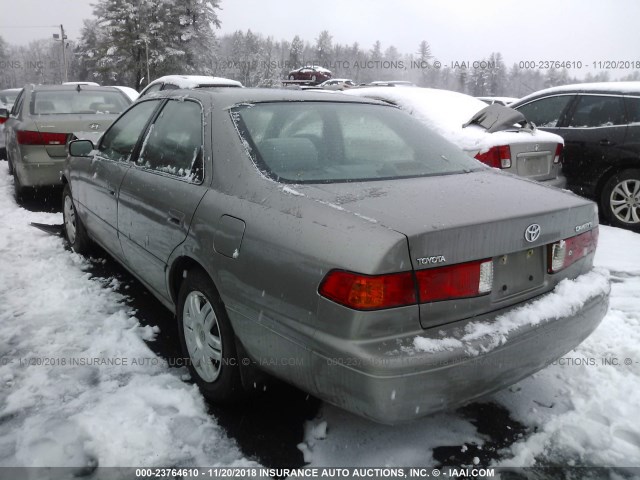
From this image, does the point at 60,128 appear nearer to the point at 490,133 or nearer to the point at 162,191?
the point at 162,191

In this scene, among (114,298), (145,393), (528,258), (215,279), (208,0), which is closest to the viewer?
(528,258)

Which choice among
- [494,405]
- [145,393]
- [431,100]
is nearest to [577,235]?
[494,405]

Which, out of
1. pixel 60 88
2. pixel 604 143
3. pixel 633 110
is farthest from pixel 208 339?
pixel 60 88

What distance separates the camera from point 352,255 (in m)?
1.82

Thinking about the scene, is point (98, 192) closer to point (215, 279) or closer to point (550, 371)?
point (215, 279)

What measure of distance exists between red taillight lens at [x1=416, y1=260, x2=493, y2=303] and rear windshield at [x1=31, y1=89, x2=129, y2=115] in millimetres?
6847

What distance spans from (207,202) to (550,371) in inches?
85.1

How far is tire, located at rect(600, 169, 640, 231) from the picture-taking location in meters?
5.87

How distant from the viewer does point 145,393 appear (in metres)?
2.69

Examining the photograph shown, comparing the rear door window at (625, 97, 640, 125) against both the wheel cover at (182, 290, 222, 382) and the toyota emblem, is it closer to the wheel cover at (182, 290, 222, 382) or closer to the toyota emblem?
the toyota emblem

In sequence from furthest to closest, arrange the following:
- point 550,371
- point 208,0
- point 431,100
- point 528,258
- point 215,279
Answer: point 208,0 → point 431,100 → point 550,371 → point 215,279 → point 528,258

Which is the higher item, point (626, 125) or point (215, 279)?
point (626, 125)

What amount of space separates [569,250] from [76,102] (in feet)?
24.0

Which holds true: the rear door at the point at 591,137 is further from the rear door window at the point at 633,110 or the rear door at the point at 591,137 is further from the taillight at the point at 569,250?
the taillight at the point at 569,250
